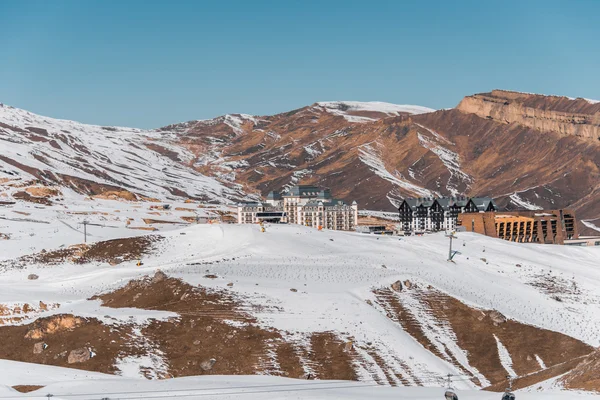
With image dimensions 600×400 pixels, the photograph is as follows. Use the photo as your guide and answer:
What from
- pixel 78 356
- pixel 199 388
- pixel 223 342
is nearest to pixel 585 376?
pixel 199 388

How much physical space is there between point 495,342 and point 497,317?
6.51 metres

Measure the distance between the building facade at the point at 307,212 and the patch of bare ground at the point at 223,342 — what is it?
100m

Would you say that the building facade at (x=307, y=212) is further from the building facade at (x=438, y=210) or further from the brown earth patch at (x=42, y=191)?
the brown earth patch at (x=42, y=191)

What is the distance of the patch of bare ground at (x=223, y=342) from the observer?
221 feet

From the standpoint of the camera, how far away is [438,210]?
191000 mm

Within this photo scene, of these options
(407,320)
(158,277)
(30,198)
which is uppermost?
(30,198)

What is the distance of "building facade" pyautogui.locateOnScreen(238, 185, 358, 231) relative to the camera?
18400 centimetres

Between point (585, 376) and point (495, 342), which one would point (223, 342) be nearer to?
point (495, 342)

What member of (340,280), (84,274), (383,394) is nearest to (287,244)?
(340,280)

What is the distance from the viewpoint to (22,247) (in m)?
112

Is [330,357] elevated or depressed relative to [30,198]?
depressed

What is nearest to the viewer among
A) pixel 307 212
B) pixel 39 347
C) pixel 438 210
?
pixel 39 347

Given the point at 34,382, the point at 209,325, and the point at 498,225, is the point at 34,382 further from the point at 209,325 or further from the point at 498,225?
the point at 498,225

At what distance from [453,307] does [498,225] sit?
84.2 m
